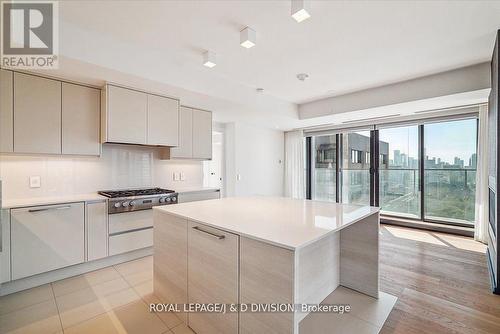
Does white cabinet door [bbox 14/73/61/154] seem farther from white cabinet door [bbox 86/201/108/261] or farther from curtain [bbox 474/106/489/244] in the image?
curtain [bbox 474/106/489/244]

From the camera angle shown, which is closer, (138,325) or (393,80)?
(138,325)

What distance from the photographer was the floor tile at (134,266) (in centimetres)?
270

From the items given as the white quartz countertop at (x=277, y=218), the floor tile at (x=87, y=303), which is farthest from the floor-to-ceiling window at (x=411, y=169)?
the floor tile at (x=87, y=303)

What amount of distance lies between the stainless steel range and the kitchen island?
1023 millimetres

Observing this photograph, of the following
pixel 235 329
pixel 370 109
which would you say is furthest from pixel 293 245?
pixel 370 109

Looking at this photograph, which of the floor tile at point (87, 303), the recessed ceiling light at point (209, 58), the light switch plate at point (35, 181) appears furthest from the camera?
the light switch plate at point (35, 181)

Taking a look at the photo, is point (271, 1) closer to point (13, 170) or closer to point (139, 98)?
→ point (139, 98)

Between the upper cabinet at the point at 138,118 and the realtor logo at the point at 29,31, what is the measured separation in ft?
2.24

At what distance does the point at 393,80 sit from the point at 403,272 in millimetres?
2582

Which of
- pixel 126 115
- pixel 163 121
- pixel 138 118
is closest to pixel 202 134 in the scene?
pixel 163 121

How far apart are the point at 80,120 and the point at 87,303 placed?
6.56 feet

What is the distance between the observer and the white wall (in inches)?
190

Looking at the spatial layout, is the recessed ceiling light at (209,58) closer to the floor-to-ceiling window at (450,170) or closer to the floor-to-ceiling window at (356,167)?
the floor-to-ceiling window at (356,167)

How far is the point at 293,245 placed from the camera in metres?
1.11
